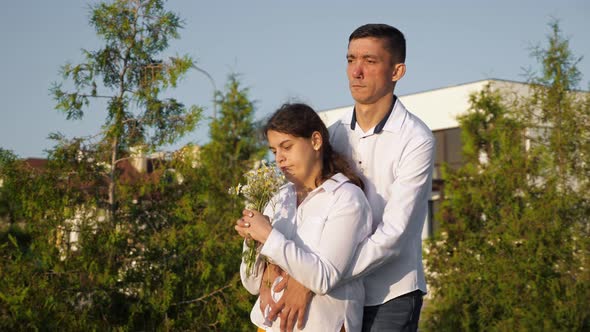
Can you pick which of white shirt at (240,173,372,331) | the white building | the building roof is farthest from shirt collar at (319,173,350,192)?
the building roof

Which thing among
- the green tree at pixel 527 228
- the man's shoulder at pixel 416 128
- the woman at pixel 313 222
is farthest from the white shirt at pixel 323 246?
the green tree at pixel 527 228

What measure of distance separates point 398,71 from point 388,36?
16 centimetres

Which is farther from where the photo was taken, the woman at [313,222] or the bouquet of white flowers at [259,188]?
the bouquet of white flowers at [259,188]

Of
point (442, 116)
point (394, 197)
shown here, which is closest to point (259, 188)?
point (394, 197)

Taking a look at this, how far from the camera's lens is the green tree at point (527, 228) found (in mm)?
9422

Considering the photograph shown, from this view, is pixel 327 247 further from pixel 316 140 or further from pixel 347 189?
pixel 316 140

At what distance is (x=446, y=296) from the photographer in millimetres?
10477

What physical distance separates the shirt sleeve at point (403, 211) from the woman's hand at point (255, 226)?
0.36m

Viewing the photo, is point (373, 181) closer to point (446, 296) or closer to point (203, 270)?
point (203, 270)

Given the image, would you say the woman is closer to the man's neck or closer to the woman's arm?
the woman's arm

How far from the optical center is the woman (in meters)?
3.14

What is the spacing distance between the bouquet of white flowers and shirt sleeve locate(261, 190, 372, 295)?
192 millimetres

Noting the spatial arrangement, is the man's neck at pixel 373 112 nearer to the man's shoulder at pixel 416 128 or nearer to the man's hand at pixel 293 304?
the man's shoulder at pixel 416 128

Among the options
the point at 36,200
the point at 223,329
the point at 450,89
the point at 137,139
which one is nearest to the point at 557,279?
the point at 223,329
